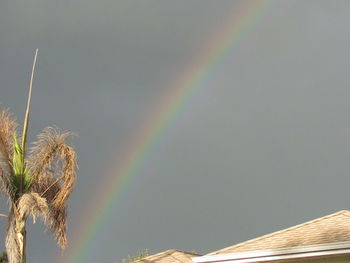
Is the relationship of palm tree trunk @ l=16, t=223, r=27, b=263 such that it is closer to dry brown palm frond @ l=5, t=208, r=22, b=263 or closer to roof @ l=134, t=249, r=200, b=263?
dry brown palm frond @ l=5, t=208, r=22, b=263

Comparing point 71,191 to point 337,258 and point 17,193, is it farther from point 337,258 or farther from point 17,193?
point 337,258

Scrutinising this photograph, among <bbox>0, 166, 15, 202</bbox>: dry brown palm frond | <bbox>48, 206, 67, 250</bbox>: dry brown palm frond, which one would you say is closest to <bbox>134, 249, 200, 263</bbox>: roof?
<bbox>48, 206, 67, 250</bbox>: dry brown palm frond

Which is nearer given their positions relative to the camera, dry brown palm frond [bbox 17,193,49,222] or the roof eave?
dry brown palm frond [bbox 17,193,49,222]

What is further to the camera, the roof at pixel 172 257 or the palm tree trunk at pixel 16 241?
the roof at pixel 172 257

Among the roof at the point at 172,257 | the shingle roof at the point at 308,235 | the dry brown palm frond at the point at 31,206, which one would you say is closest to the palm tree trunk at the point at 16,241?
the dry brown palm frond at the point at 31,206

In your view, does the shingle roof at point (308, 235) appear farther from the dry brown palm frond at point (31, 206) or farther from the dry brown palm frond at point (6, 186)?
the dry brown palm frond at point (6, 186)

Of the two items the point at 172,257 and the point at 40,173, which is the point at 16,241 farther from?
the point at 172,257

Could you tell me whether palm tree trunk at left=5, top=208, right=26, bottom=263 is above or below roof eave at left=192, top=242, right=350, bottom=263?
above

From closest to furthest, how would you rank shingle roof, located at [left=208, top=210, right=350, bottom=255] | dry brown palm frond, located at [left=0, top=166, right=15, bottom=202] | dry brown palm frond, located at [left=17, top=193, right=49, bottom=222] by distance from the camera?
dry brown palm frond, located at [left=17, top=193, right=49, bottom=222] → dry brown palm frond, located at [left=0, top=166, right=15, bottom=202] → shingle roof, located at [left=208, top=210, right=350, bottom=255]
